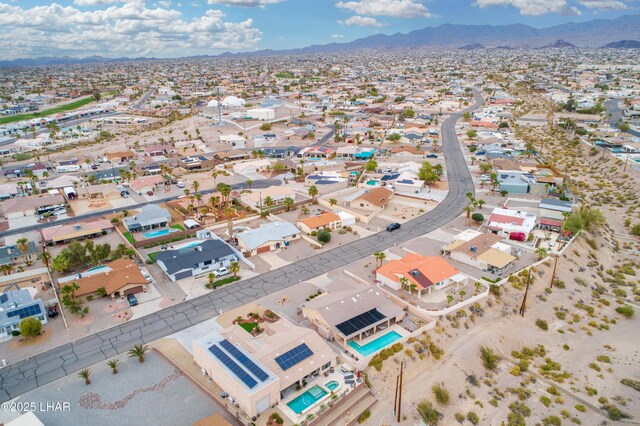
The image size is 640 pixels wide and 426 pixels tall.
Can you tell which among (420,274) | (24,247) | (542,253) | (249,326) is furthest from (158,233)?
(542,253)

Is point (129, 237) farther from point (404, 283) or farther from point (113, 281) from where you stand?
point (404, 283)

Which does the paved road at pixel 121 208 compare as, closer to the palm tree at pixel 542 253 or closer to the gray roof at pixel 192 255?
the gray roof at pixel 192 255

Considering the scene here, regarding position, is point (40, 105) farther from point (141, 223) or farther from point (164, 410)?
point (164, 410)

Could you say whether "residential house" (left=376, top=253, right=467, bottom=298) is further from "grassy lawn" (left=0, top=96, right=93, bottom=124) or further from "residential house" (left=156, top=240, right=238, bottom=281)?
"grassy lawn" (left=0, top=96, right=93, bottom=124)

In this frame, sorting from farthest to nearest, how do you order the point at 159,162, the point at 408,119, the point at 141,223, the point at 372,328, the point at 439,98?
the point at 439,98
the point at 408,119
the point at 159,162
the point at 141,223
the point at 372,328

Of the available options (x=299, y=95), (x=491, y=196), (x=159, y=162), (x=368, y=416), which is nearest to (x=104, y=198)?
(x=159, y=162)

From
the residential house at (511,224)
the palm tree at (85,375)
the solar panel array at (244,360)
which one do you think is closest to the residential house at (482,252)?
the residential house at (511,224)
